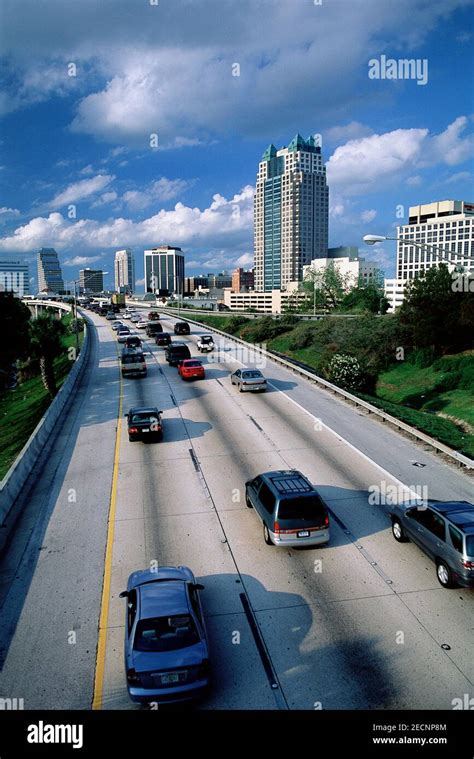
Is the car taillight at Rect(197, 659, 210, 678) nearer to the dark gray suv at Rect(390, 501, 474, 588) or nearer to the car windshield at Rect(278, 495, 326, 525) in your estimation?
the car windshield at Rect(278, 495, 326, 525)

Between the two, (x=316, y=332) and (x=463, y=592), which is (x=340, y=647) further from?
(x=316, y=332)

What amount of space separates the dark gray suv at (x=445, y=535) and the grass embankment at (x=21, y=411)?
1810cm

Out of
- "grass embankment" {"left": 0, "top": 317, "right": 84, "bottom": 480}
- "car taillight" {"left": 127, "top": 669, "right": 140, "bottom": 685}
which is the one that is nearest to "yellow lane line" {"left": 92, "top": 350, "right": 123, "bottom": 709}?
"car taillight" {"left": 127, "top": 669, "right": 140, "bottom": 685}

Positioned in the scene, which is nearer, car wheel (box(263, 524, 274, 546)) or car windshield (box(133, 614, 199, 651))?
car windshield (box(133, 614, 199, 651))

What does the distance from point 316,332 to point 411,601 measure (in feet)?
164

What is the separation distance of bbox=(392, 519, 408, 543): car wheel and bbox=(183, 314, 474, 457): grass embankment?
10118 mm

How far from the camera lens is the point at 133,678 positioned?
8930mm

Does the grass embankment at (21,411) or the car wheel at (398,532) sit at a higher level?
the car wheel at (398,532)

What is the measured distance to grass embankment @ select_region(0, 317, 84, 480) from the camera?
31.5 metres

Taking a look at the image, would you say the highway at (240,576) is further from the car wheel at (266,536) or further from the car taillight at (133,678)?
the car taillight at (133,678)

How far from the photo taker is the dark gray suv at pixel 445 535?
11625 millimetres

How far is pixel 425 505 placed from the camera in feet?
45.1

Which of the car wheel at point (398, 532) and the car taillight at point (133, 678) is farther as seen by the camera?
the car wheel at point (398, 532)

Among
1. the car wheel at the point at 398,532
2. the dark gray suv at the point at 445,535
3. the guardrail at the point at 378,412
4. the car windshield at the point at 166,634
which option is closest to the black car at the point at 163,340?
the guardrail at the point at 378,412
